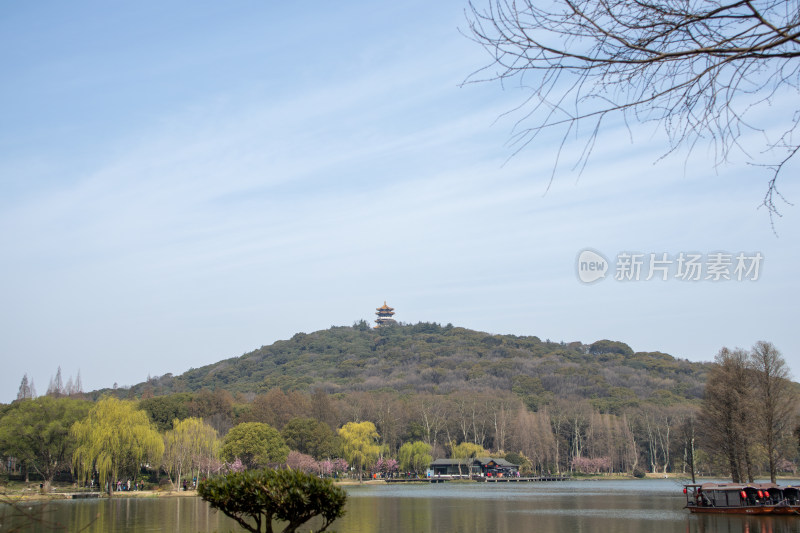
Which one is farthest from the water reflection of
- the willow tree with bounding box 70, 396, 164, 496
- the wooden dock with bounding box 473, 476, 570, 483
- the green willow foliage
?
the wooden dock with bounding box 473, 476, 570, 483

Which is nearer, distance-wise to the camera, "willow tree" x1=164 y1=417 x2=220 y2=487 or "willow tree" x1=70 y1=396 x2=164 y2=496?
"willow tree" x1=70 y1=396 x2=164 y2=496

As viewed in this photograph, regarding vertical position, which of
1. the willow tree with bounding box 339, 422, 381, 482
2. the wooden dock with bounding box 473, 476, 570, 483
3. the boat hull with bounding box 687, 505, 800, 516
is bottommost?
the wooden dock with bounding box 473, 476, 570, 483

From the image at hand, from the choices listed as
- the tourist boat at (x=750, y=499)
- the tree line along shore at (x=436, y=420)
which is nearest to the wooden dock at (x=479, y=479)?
the tree line along shore at (x=436, y=420)

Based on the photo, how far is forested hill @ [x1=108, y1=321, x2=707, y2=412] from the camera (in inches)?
4914

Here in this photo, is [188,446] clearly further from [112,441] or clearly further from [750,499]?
[750,499]

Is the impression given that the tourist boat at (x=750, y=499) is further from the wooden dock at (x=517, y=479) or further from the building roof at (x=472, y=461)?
the building roof at (x=472, y=461)

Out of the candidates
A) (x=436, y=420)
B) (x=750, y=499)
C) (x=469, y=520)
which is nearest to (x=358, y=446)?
(x=436, y=420)

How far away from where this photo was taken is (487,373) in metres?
145

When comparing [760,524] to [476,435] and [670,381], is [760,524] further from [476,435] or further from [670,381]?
[670,381]

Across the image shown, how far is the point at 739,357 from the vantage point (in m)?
41.6

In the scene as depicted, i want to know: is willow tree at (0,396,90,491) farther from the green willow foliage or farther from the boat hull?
the green willow foliage

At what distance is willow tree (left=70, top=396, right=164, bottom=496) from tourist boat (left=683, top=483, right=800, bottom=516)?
3742 centimetres

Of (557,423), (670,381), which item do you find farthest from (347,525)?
(670,381)

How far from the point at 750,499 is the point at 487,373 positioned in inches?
4597
